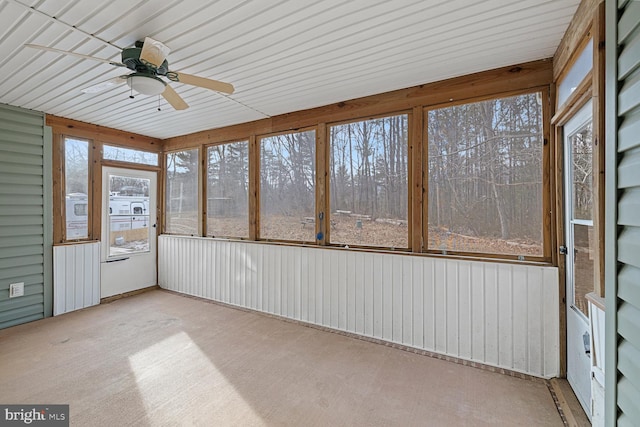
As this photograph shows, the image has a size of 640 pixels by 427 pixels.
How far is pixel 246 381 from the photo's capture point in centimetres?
230

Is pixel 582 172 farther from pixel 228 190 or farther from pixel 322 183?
pixel 228 190

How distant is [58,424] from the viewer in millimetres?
1847

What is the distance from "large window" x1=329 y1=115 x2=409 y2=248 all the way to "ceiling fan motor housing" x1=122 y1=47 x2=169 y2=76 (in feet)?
6.15

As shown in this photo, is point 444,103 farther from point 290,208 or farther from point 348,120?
point 290,208

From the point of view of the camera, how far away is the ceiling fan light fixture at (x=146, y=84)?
2.01m

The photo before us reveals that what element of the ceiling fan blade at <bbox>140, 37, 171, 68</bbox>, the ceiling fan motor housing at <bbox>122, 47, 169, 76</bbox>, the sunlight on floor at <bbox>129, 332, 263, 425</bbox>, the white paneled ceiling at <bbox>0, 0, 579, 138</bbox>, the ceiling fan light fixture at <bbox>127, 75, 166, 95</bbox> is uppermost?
the white paneled ceiling at <bbox>0, 0, 579, 138</bbox>

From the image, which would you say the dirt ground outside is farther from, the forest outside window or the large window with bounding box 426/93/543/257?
the forest outside window

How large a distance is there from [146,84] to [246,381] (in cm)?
238

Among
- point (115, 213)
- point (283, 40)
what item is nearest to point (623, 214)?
point (283, 40)

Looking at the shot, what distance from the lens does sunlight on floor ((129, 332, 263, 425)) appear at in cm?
192

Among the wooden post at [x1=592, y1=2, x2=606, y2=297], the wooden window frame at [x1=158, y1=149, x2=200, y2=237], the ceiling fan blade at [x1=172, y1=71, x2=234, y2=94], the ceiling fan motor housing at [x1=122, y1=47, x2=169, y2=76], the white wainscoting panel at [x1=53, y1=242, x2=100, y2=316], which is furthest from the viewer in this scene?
the wooden window frame at [x1=158, y1=149, x2=200, y2=237]

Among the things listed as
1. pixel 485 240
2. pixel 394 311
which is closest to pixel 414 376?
pixel 394 311

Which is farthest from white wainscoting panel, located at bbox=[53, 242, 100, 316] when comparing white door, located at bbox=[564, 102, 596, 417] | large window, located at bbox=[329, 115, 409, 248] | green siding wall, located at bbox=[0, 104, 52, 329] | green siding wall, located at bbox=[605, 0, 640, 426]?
white door, located at bbox=[564, 102, 596, 417]

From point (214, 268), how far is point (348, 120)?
2.90 metres
